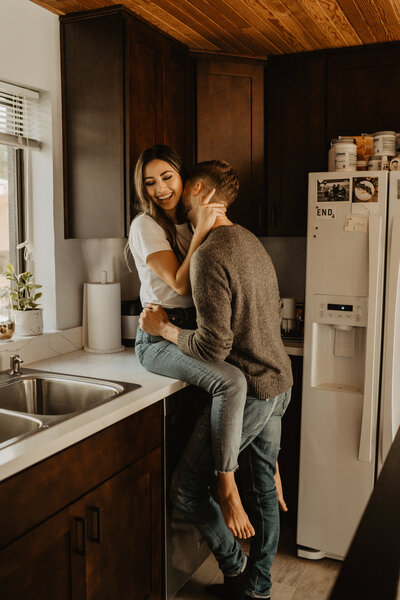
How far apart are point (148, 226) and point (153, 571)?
122 centimetres

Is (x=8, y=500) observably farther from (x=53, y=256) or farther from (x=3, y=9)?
(x=3, y=9)

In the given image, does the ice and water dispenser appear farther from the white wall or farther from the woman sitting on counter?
the white wall

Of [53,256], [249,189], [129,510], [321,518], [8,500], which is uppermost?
[249,189]

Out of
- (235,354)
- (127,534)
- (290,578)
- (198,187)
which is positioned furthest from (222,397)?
(290,578)

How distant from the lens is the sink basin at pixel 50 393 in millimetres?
1992

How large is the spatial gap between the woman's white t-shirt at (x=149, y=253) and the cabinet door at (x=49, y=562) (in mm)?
846

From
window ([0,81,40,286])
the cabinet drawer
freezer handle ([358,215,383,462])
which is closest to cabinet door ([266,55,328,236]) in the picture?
freezer handle ([358,215,383,462])

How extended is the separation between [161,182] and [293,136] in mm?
949

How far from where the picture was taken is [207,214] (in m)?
2.02

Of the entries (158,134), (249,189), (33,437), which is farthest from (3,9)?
(33,437)

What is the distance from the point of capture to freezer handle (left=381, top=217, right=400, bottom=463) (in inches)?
89.9

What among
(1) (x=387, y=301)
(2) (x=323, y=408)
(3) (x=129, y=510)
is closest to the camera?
(3) (x=129, y=510)

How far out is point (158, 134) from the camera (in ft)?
8.32

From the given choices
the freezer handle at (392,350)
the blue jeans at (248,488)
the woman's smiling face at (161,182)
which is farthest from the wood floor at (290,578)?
the woman's smiling face at (161,182)
